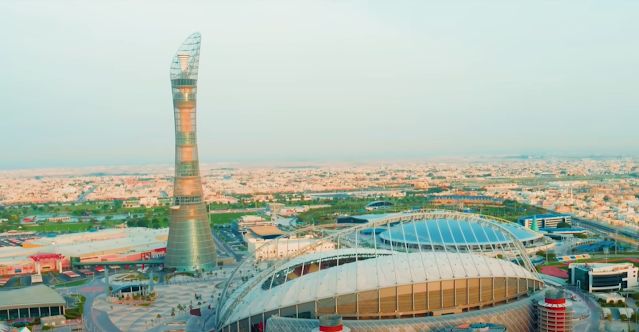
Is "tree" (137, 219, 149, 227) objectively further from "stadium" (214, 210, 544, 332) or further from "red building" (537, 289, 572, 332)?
"red building" (537, 289, 572, 332)

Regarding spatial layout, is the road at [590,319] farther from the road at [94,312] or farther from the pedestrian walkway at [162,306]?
the road at [94,312]

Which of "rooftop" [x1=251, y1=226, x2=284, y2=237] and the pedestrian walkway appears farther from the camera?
"rooftop" [x1=251, y1=226, x2=284, y2=237]

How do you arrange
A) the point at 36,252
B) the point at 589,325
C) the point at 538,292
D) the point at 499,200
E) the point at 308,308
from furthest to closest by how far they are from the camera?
1. the point at 499,200
2. the point at 36,252
3. the point at 589,325
4. the point at 538,292
5. the point at 308,308

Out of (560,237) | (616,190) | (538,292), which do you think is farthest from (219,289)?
(616,190)

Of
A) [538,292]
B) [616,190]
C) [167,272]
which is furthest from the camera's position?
[616,190]

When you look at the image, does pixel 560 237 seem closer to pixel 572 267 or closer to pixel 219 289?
pixel 572 267

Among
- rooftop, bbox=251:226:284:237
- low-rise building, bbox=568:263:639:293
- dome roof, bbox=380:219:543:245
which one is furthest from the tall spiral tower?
low-rise building, bbox=568:263:639:293

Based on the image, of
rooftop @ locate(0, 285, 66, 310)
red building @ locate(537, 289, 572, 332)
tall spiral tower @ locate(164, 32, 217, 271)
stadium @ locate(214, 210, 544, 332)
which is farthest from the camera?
tall spiral tower @ locate(164, 32, 217, 271)

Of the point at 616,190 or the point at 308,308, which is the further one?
the point at 616,190
